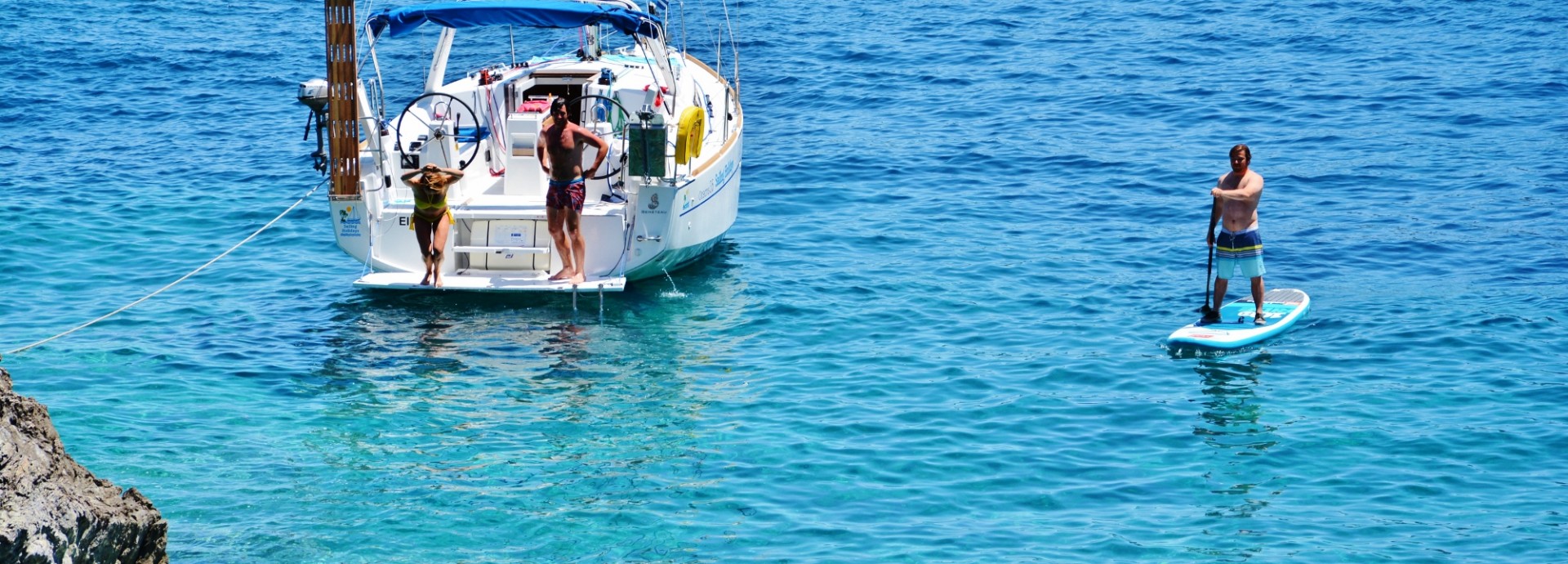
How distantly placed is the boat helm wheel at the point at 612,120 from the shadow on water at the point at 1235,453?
497 centimetres

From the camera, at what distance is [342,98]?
474 inches

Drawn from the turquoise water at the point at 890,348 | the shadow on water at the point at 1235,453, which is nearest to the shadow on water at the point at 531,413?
the turquoise water at the point at 890,348

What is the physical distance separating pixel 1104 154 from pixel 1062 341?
23.2 feet

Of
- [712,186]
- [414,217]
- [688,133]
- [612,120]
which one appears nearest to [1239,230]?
[688,133]

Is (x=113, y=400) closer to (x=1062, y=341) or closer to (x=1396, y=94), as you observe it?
(x=1062, y=341)

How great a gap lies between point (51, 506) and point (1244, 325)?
850 centimetres

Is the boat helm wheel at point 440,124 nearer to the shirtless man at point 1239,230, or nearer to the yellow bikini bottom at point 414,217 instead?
the yellow bikini bottom at point 414,217

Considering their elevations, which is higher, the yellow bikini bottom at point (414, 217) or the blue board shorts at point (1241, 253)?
the blue board shorts at point (1241, 253)

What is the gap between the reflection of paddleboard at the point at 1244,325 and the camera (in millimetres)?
11500

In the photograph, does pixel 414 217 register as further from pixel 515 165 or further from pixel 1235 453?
pixel 1235 453

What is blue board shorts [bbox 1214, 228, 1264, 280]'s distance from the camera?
1180 centimetres

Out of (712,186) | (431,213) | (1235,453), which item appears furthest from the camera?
(712,186)

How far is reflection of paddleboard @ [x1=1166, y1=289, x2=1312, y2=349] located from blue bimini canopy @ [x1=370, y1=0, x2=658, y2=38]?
547 cm

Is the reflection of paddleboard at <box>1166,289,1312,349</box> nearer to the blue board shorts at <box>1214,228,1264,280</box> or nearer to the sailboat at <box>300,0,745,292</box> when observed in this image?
the blue board shorts at <box>1214,228,1264,280</box>
